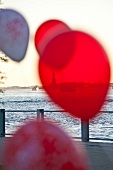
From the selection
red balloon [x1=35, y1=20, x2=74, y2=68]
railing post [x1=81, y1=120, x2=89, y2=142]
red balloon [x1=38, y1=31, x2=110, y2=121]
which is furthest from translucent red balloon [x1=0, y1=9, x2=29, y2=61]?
railing post [x1=81, y1=120, x2=89, y2=142]

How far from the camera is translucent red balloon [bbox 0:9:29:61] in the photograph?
18.2 feet

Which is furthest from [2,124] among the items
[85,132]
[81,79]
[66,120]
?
[81,79]

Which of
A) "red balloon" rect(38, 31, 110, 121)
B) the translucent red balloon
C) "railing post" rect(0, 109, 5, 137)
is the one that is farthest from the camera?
"railing post" rect(0, 109, 5, 137)

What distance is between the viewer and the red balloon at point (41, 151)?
4.46 m

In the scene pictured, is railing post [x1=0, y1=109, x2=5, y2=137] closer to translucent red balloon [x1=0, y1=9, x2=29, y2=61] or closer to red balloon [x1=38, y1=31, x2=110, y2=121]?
translucent red balloon [x1=0, y1=9, x2=29, y2=61]

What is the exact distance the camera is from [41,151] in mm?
4469


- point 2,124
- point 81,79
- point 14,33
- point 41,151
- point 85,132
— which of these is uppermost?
point 14,33

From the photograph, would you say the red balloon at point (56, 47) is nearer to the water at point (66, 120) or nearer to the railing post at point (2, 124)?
the water at point (66, 120)

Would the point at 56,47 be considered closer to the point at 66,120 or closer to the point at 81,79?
the point at 81,79

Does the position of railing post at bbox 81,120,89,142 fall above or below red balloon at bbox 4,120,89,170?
below

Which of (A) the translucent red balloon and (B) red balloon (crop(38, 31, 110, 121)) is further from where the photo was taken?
(A) the translucent red balloon

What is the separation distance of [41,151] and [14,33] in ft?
5.29

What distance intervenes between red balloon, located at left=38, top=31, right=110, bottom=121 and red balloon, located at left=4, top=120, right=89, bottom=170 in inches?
21.5

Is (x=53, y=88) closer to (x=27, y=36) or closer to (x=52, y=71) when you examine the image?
(x=52, y=71)
